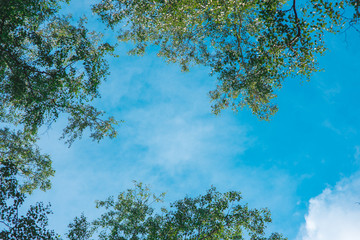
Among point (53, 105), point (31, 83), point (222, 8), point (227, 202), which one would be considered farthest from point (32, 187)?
point (222, 8)

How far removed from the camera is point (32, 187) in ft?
83.7

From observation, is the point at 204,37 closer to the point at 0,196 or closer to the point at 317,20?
the point at 317,20

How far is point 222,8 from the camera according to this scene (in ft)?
49.5

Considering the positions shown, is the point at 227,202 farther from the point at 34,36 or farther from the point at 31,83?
the point at 34,36

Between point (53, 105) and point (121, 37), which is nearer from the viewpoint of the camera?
point (53, 105)

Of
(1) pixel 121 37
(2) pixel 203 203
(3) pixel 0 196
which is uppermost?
(1) pixel 121 37

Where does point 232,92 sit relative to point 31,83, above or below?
above

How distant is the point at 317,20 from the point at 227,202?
Result: 53.2 feet

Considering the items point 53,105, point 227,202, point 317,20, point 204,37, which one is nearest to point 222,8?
point 317,20

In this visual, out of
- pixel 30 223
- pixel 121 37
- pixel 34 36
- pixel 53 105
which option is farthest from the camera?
pixel 121 37

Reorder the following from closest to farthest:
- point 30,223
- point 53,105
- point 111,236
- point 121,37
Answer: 1. point 30,223
2. point 53,105
3. point 111,236
4. point 121,37

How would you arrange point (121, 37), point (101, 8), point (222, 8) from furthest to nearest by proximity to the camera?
point (121, 37) → point (101, 8) → point (222, 8)

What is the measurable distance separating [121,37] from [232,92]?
12.3 metres

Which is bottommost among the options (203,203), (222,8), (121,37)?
(203,203)
